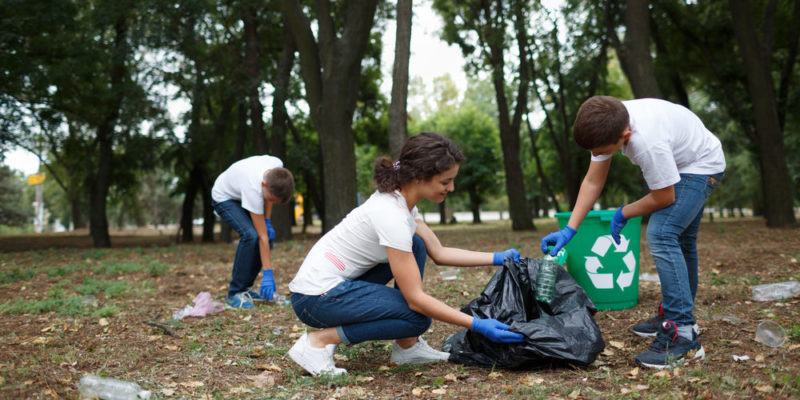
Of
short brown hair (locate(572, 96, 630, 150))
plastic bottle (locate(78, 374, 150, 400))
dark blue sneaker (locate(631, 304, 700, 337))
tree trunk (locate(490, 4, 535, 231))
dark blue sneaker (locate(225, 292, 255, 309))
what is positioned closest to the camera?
plastic bottle (locate(78, 374, 150, 400))

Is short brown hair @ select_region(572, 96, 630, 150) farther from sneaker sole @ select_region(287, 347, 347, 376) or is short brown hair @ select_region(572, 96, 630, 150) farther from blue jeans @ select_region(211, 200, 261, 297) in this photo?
blue jeans @ select_region(211, 200, 261, 297)

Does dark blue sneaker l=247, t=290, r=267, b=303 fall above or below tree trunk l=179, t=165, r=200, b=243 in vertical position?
below

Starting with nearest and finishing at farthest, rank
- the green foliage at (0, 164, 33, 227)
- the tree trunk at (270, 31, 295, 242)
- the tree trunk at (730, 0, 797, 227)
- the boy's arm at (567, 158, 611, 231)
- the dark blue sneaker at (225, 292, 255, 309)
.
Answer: the boy's arm at (567, 158, 611, 231), the dark blue sneaker at (225, 292, 255, 309), the tree trunk at (730, 0, 797, 227), the tree trunk at (270, 31, 295, 242), the green foliage at (0, 164, 33, 227)

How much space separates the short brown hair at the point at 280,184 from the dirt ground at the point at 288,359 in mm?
965

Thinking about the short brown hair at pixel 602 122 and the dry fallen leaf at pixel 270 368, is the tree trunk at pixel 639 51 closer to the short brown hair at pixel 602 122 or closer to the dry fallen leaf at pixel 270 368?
the short brown hair at pixel 602 122

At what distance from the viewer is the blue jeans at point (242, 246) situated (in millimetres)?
4730

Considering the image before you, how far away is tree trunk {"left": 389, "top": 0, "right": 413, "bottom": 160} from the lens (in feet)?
24.9

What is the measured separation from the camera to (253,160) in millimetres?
4750

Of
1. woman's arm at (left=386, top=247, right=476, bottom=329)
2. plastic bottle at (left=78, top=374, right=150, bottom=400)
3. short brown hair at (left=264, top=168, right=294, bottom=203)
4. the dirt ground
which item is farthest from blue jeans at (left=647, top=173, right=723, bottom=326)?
short brown hair at (left=264, top=168, right=294, bottom=203)

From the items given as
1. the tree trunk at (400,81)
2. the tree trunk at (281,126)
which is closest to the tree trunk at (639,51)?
the tree trunk at (400,81)

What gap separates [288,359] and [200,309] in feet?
5.34

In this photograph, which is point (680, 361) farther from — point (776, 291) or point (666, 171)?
point (776, 291)

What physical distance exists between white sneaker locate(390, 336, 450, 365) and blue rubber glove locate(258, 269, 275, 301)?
6.61 ft

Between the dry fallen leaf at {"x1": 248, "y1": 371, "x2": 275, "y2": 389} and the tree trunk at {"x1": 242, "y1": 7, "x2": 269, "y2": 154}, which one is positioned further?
the tree trunk at {"x1": 242, "y1": 7, "x2": 269, "y2": 154}
